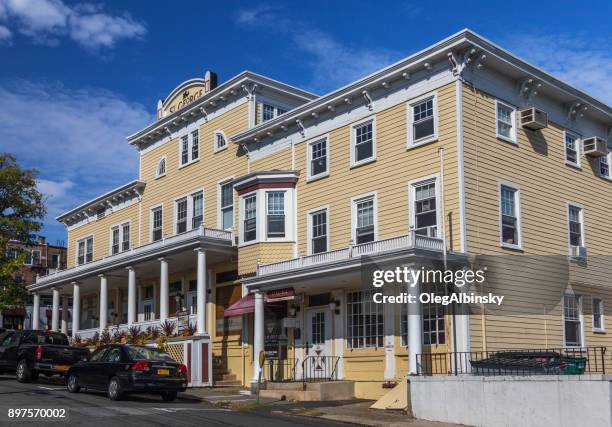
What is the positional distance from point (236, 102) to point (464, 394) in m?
18.2

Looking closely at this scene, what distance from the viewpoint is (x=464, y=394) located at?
54.9 ft

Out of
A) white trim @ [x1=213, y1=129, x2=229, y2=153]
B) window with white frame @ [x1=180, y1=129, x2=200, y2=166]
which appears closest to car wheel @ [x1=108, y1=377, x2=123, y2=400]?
white trim @ [x1=213, y1=129, x2=229, y2=153]

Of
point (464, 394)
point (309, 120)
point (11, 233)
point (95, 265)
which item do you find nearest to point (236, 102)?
point (309, 120)

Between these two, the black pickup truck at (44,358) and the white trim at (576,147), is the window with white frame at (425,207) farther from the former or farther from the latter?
the black pickup truck at (44,358)

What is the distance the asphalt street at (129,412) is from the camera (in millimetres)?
15094

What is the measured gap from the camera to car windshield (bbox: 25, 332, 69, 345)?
26844 millimetres

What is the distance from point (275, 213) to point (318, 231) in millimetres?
2128

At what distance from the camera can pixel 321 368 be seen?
81.1 ft

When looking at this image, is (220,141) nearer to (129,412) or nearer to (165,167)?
(165,167)

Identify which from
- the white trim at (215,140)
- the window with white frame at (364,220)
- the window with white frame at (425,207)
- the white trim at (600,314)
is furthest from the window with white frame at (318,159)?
the white trim at (600,314)

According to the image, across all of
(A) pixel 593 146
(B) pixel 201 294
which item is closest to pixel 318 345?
(B) pixel 201 294

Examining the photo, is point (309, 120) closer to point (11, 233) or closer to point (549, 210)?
point (549, 210)

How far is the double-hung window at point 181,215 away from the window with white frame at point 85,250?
10.4 meters

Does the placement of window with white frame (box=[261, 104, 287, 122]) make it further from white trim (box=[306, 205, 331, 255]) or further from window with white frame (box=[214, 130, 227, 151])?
white trim (box=[306, 205, 331, 255])
